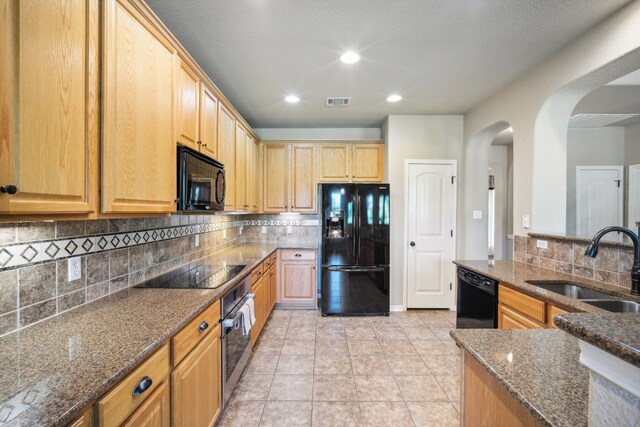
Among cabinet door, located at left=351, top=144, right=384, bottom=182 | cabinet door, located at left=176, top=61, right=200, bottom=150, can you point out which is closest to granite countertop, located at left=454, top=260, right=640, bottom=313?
cabinet door, located at left=351, top=144, right=384, bottom=182

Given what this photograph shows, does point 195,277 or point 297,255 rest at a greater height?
point 195,277

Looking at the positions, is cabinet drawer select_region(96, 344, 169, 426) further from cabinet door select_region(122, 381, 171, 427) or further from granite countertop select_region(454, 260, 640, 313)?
granite countertop select_region(454, 260, 640, 313)

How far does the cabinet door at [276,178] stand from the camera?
4.10 m

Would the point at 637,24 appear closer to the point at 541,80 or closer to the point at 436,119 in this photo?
the point at 541,80

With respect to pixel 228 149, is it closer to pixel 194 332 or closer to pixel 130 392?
pixel 194 332

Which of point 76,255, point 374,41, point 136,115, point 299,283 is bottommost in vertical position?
point 299,283

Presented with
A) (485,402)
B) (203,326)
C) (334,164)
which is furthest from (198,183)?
(334,164)

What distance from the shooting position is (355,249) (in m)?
3.60

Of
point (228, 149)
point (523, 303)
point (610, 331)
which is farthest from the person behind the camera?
point (228, 149)

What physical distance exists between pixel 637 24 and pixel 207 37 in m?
2.76

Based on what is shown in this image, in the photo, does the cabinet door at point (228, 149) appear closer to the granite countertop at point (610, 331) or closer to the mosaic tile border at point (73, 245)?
the mosaic tile border at point (73, 245)

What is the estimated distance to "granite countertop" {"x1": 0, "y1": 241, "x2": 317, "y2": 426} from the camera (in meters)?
0.70

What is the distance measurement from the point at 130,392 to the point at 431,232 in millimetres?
3579

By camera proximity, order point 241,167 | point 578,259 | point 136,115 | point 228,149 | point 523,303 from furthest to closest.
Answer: point 241,167
point 228,149
point 578,259
point 523,303
point 136,115
